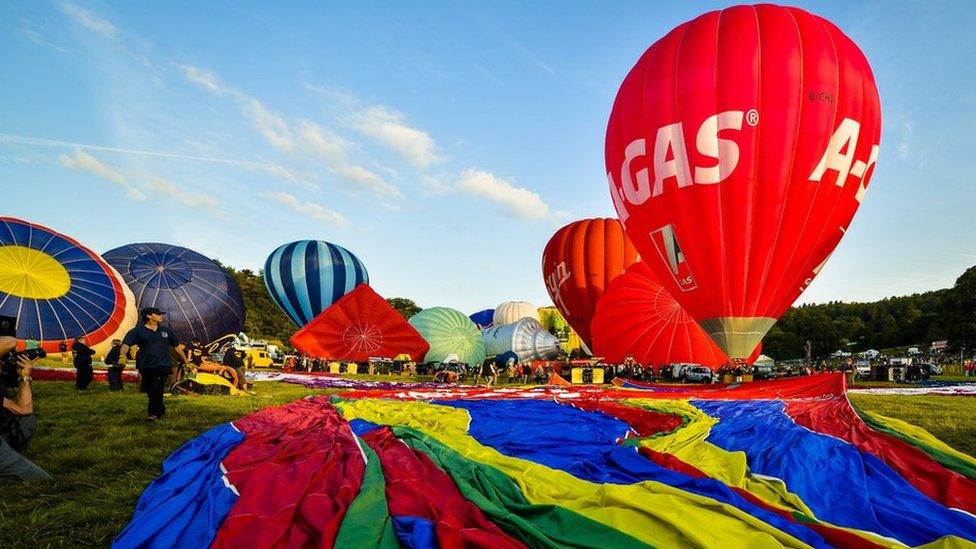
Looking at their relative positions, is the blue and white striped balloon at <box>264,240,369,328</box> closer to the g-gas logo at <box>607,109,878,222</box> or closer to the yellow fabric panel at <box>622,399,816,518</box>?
the g-gas logo at <box>607,109,878,222</box>

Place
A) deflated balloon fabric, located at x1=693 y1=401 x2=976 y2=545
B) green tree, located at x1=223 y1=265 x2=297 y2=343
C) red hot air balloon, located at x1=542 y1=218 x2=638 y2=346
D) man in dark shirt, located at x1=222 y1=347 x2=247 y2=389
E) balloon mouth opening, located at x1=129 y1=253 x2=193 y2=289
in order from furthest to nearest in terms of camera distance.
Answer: green tree, located at x1=223 y1=265 x2=297 y2=343, red hot air balloon, located at x1=542 y1=218 x2=638 y2=346, balloon mouth opening, located at x1=129 y1=253 x2=193 y2=289, man in dark shirt, located at x1=222 y1=347 x2=247 y2=389, deflated balloon fabric, located at x1=693 y1=401 x2=976 y2=545

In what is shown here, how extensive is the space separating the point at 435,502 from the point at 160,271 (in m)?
24.3

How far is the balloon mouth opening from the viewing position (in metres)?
22.8

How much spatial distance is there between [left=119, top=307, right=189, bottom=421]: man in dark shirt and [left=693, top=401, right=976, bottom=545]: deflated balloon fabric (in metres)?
6.27

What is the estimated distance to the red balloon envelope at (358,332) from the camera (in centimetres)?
2291

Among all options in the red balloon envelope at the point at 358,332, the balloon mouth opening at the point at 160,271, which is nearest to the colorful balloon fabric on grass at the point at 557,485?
the red balloon envelope at the point at 358,332

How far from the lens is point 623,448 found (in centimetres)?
457

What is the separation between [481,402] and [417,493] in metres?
5.41

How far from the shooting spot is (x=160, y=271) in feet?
76.7

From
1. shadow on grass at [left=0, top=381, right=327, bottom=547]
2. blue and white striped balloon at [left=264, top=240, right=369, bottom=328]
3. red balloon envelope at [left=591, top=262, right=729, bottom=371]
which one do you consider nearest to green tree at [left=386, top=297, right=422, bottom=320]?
blue and white striped balloon at [left=264, top=240, right=369, bottom=328]

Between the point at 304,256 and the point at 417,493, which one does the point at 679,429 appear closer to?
the point at 417,493

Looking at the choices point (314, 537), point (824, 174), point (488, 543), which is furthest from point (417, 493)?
point (824, 174)

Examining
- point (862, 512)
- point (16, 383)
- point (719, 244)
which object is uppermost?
point (719, 244)

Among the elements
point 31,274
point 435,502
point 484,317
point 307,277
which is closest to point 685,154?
point 435,502
